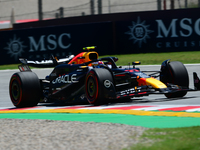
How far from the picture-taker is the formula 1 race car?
8617 mm

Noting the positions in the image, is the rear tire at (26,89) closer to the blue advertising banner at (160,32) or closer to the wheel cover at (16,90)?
the wheel cover at (16,90)

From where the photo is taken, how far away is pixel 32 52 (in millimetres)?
23156

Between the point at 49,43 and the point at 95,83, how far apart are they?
1462 centimetres

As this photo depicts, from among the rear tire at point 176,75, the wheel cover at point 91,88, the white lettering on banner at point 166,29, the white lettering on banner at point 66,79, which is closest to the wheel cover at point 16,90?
the white lettering on banner at point 66,79

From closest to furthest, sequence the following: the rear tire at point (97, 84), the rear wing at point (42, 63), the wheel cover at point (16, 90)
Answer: the rear tire at point (97, 84), the wheel cover at point (16, 90), the rear wing at point (42, 63)

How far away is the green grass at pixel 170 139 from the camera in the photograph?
177 inches

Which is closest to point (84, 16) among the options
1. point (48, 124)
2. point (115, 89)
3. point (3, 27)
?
point (3, 27)

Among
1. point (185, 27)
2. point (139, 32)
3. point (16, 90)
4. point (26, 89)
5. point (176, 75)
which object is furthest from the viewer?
point (139, 32)

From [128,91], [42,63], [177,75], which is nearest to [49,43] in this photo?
[42,63]

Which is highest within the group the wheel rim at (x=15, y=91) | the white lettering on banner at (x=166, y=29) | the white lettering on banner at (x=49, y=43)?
the white lettering on banner at (x=166, y=29)

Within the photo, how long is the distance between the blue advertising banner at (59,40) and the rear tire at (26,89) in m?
12.5

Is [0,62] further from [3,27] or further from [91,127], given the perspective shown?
[91,127]

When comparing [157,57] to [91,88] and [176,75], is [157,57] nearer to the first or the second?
[176,75]

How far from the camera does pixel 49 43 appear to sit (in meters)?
22.9
